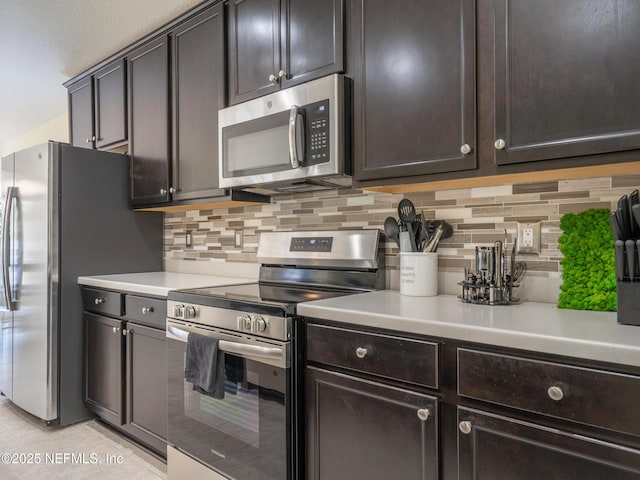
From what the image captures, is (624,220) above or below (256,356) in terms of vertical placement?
above

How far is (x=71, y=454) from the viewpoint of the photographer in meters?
2.28

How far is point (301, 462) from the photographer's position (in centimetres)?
152

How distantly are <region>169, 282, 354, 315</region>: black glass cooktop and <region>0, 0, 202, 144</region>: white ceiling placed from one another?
5.27 ft

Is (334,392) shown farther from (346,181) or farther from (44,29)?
(44,29)

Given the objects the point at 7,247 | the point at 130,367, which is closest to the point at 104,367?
the point at 130,367

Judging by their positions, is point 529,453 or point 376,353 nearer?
point 529,453

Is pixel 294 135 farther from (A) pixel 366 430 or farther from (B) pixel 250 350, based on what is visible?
(A) pixel 366 430

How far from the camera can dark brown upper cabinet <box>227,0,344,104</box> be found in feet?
5.83

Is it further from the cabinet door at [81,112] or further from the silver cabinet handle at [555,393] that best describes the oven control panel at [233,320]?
the cabinet door at [81,112]

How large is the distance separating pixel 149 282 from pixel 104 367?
23.8 inches

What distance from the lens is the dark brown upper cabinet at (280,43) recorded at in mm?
1776

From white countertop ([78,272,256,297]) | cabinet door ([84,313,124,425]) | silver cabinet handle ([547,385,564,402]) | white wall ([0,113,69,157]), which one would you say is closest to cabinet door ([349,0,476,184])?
silver cabinet handle ([547,385,564,402])

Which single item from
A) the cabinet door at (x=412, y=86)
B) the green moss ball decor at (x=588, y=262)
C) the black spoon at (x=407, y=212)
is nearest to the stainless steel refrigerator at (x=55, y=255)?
the cabinet door at (x=412, y=86)

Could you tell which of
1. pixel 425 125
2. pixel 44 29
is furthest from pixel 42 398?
pixel 425 125
